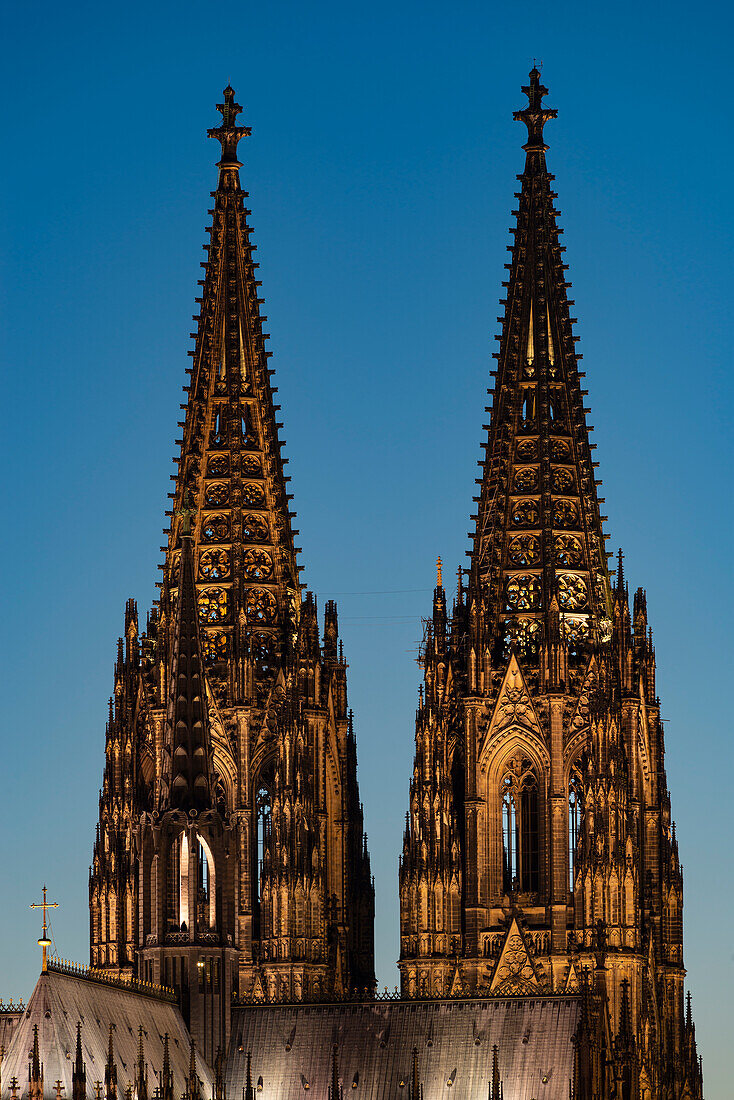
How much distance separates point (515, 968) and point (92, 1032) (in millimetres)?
28386

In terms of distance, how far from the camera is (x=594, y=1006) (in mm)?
152625

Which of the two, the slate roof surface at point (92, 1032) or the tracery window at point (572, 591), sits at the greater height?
the tracery window at point (572, 591)

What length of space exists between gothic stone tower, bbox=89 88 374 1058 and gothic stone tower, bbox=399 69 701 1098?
14.7ft

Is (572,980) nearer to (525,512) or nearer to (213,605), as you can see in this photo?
(525,512)

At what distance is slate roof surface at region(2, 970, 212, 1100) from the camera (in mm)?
137375

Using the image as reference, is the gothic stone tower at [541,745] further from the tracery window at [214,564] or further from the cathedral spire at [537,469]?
the tracery window at [214,564]

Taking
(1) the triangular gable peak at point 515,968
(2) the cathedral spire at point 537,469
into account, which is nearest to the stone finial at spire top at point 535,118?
(2) the cathedral spire at point 537,469

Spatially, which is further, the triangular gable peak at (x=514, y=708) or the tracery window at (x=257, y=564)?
the tracery window at (x=257, y=564)

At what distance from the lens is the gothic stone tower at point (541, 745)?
166 metres

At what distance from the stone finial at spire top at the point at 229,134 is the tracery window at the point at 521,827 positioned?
27274 mm

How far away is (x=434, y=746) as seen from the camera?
169250mm

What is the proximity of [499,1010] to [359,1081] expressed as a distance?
5458 millimetres

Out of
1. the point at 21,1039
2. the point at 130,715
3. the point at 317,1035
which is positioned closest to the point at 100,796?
the point at 130,715

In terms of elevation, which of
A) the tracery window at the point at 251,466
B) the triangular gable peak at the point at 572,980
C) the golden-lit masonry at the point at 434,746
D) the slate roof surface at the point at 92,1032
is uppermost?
the tracery window at the point at 251,466
